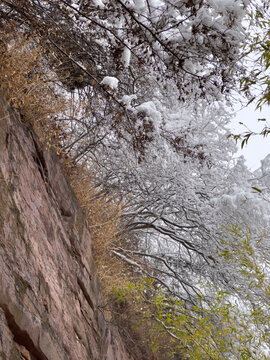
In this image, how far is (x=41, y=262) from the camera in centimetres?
311

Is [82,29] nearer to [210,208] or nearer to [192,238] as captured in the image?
[210,208]

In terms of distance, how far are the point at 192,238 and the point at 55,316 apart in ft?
16.8

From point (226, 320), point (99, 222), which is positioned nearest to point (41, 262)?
point (99, 222)

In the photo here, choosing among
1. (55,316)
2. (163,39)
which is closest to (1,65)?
(163,39)

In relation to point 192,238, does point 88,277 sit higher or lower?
lower

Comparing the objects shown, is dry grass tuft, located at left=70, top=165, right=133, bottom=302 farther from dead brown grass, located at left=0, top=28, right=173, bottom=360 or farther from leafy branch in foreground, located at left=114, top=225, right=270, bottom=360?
leafy branch in foreground, located at left=114, top=225, right=270, bottom=360

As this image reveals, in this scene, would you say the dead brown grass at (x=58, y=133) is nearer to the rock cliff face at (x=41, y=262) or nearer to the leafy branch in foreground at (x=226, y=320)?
the rock cliff face at (x=41, y=262)

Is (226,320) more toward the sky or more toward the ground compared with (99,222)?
more toward the ground

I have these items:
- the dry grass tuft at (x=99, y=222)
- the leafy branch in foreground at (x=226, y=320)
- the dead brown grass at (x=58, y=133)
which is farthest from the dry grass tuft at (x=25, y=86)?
the leafy branch in foreground at (x=226, y=320)

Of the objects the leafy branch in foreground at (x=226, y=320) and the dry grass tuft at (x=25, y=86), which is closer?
the dry grass tuft at (x=25, y=86)

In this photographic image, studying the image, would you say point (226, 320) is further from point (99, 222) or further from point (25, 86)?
point (25, 86)

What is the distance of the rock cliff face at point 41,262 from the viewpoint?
2.39 meters

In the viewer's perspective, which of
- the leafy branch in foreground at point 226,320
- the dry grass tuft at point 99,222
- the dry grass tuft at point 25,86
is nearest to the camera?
the dry grass tuft at point 25,86

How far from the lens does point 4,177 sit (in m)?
2.81
